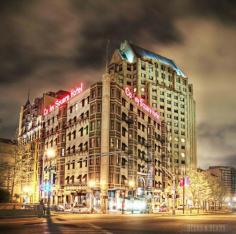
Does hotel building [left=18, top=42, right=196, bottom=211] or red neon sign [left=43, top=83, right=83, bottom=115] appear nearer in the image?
hotel building [left=18, top=42, right=196, bottom=211]

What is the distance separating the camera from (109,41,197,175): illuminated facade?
15238cm

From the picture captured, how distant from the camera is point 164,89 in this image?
6245 inches

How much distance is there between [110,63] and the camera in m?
160

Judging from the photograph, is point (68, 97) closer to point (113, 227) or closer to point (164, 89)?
point (113, 227)

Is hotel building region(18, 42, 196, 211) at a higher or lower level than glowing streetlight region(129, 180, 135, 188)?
higher

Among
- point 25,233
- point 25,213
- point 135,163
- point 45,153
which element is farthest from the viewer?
point 45,153

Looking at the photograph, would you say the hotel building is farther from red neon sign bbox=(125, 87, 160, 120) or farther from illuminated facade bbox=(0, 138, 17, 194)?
illuminated facade bbox=(0, 138, 17, 194)

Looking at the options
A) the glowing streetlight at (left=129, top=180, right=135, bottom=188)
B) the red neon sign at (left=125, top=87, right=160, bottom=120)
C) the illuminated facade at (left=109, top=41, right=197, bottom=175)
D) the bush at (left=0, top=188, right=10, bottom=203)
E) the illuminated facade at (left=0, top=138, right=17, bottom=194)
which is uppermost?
the illuminated facade at (left=109, top=41, right=197, bottom=175)

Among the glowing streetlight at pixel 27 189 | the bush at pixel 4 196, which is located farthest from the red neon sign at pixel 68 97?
the bush at pixel 4 196

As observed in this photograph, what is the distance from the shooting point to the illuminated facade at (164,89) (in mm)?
152375

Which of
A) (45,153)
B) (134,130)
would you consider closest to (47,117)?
(45,153)

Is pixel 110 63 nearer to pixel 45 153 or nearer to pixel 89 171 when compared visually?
pixel 45 153

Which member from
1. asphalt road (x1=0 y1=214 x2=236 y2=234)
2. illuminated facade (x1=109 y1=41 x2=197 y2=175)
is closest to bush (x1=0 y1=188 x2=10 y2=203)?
asphalt road (x1=0 y1=214 x2=236 y2=234)

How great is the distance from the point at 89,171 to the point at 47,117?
105 ft
